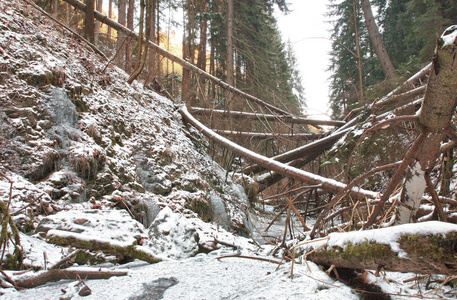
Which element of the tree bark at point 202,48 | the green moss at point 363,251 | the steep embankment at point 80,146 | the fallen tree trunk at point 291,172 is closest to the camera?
the green moss at point 363,251

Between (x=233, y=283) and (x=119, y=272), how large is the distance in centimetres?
98

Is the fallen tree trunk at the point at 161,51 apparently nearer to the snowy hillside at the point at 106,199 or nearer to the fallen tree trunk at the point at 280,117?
the fallen tree trunk at the point at 280,117

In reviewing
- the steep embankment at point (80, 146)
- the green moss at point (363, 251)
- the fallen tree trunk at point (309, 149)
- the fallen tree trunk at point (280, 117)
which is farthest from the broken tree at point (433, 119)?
the fallen tree trunk at point (280, 117)

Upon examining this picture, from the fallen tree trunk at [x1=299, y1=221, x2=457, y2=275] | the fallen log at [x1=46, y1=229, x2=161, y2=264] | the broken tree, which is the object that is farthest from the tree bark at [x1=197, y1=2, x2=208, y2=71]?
the fallen tree trunk at [x1=299, y1=221, x2=457, y2=275]

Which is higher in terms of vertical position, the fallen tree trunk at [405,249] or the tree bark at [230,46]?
the tree bark at [230,46]

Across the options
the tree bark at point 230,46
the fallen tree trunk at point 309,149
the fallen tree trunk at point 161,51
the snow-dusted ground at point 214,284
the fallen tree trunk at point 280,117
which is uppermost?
the tree bark at point 230,46

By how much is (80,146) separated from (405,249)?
359cm

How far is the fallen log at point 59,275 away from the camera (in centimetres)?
180

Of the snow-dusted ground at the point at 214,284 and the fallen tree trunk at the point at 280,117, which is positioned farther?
the fallen tree trunk at the point at 280,117

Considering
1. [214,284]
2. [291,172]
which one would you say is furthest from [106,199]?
[291,172]

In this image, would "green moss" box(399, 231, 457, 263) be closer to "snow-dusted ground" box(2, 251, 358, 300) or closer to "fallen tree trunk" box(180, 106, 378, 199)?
"snow-dusted ground" box(2, 251, 358, 300)

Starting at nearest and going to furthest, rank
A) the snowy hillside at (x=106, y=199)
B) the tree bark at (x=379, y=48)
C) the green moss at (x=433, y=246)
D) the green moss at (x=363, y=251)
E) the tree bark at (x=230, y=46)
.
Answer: the green moss at (x=433, y=246)
the green moss at (x=363, y=251)
the snowy hillside at (x=106, y=199)
the tree bark at (x=379, y=48)
the tree bark at (x=230, y=46)

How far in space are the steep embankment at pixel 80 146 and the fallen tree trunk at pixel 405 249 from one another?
6.60 feet

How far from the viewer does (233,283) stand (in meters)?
1.89
